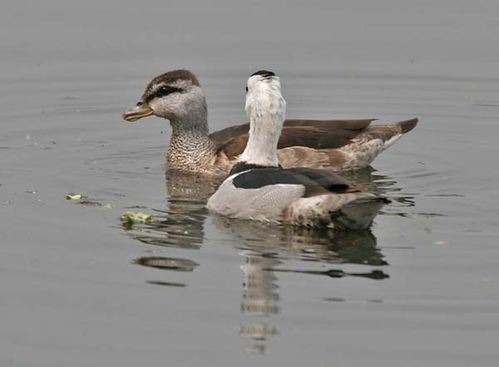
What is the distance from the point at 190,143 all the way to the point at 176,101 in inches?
26.0

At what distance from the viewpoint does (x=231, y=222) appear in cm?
1655

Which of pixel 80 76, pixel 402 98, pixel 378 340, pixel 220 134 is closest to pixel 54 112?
pixel 80 76

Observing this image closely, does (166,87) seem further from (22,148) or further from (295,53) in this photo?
(295,53)

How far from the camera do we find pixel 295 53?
24969mm

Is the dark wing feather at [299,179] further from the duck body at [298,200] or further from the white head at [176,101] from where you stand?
Result: the white head at [176,101]

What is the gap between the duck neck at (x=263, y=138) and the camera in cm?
1748

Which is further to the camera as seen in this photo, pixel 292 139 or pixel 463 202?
pixel 292 139

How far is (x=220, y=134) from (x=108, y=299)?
694 cm

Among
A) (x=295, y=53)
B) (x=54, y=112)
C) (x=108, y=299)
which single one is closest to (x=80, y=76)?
(x=54, y=112)

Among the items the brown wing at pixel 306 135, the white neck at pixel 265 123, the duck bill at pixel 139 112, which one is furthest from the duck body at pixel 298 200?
the duck bill at pixel 139 112

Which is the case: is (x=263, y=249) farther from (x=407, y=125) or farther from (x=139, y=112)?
(x=407, y=125)

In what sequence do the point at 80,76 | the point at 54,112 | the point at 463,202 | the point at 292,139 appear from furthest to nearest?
the point at 80,76 → the point at 54,112 → the point at 292,139 → the point at 463,202

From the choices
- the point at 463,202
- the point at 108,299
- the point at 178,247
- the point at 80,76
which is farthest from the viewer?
the point at 80,76

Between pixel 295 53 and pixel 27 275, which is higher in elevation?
pixel 295 53
